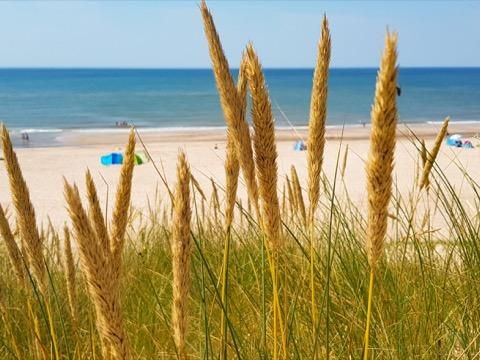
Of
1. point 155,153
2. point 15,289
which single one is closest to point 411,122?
point 155,153

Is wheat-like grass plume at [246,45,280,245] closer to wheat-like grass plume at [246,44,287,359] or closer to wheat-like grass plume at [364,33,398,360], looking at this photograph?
wheat-like grass plume at [246,44,287,359]

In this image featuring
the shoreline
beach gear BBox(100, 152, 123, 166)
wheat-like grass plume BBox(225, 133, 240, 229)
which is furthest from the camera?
the shoreline

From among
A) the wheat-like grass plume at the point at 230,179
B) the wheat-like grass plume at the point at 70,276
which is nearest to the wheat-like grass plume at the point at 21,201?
the wheat-like grass plume at the point at 230,179

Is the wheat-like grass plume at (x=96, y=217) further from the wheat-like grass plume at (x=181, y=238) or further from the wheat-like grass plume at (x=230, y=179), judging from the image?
the wheat-like grass plume at (x=230, y=179)

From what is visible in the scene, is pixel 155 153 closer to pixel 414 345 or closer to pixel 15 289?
pixel 15 289

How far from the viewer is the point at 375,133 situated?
3.95 ft

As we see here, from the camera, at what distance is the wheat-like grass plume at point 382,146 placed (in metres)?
1.15

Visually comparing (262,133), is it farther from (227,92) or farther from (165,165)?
(165,165)

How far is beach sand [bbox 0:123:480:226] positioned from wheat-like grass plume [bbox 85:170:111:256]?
7135 millimetres

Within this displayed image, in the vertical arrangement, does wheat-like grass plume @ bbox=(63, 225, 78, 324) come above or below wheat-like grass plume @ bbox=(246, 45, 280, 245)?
below

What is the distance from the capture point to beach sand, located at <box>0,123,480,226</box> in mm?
13536

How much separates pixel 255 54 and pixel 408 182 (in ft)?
46.2

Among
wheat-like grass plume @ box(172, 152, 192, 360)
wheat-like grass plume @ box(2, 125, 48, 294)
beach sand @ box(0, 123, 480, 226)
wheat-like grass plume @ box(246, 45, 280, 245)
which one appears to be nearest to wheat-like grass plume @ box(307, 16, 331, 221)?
wheat-like grass plume @ box(246, 45, 280, 245)

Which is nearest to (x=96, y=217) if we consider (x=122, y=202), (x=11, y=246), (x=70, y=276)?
(x=122, y=202)
